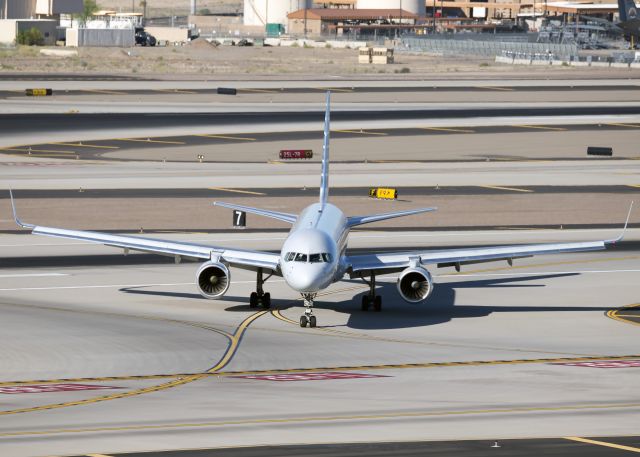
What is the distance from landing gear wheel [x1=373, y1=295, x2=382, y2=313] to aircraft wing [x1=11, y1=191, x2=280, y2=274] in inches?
190

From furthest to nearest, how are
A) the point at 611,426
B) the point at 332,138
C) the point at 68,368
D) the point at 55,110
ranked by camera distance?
the point at 55,110
the point at 332,138
the point at 68,368
the point at 611,426

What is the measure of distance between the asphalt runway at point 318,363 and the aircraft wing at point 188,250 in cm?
234

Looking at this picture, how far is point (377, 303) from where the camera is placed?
53719 mm

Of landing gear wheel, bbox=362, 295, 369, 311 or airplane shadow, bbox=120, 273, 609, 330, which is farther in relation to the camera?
landing gear wheel, bbox=362, 295, 369, 311

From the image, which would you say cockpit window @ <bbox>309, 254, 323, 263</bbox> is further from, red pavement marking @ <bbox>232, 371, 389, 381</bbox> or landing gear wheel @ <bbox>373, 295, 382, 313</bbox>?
landing gear wheel @ <bbox>373, 295, 382, 313</bbox>

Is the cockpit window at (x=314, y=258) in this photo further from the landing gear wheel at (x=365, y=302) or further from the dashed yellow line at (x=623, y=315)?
the dashed yellow line at (x=623, y=315)

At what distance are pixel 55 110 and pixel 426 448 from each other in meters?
115

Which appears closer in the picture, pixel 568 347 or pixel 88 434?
pixel 88 434

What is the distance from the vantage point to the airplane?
47.2 m

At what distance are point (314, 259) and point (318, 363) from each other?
4774 millimetres

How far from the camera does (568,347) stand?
1858 inches

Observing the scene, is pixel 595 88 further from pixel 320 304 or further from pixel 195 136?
pixel 320 304

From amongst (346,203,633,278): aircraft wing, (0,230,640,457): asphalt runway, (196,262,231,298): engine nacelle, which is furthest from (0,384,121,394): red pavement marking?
(346,203,633,278): aircraft wing

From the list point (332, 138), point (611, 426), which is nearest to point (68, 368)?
point (611, 426)
